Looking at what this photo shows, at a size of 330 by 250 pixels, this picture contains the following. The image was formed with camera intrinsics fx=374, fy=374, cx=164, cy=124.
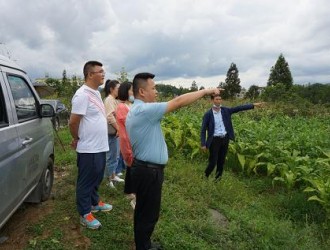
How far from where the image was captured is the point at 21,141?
3.74 meters

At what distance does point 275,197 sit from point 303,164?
3.70 feet

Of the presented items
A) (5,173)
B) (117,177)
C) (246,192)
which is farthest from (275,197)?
(5,173)

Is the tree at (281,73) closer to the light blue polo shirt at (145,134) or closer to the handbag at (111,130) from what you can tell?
the handbag at (111,130)

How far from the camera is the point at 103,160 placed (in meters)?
4.33

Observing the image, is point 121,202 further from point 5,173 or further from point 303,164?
point 303,164

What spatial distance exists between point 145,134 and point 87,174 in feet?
3.72

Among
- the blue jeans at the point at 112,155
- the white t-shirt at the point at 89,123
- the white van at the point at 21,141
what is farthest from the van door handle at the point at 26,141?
the blue jeans at the point at 112,155

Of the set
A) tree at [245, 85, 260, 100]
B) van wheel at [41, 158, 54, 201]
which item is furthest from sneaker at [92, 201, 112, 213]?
tree at [245, 85, 260, 100]

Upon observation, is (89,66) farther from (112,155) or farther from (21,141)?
(112,155)

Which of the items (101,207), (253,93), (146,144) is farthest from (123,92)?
(253,93)

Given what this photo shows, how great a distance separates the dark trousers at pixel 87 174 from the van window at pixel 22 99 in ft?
2.55

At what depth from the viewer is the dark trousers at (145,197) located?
3525 mm

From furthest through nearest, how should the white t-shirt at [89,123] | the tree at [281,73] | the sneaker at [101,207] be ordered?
the tree at [281,73], the sneaker at [101,207], the white t-shirt at [89,123]

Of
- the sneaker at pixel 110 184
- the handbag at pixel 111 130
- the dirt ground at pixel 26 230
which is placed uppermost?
the handbag at pixel 111 130
